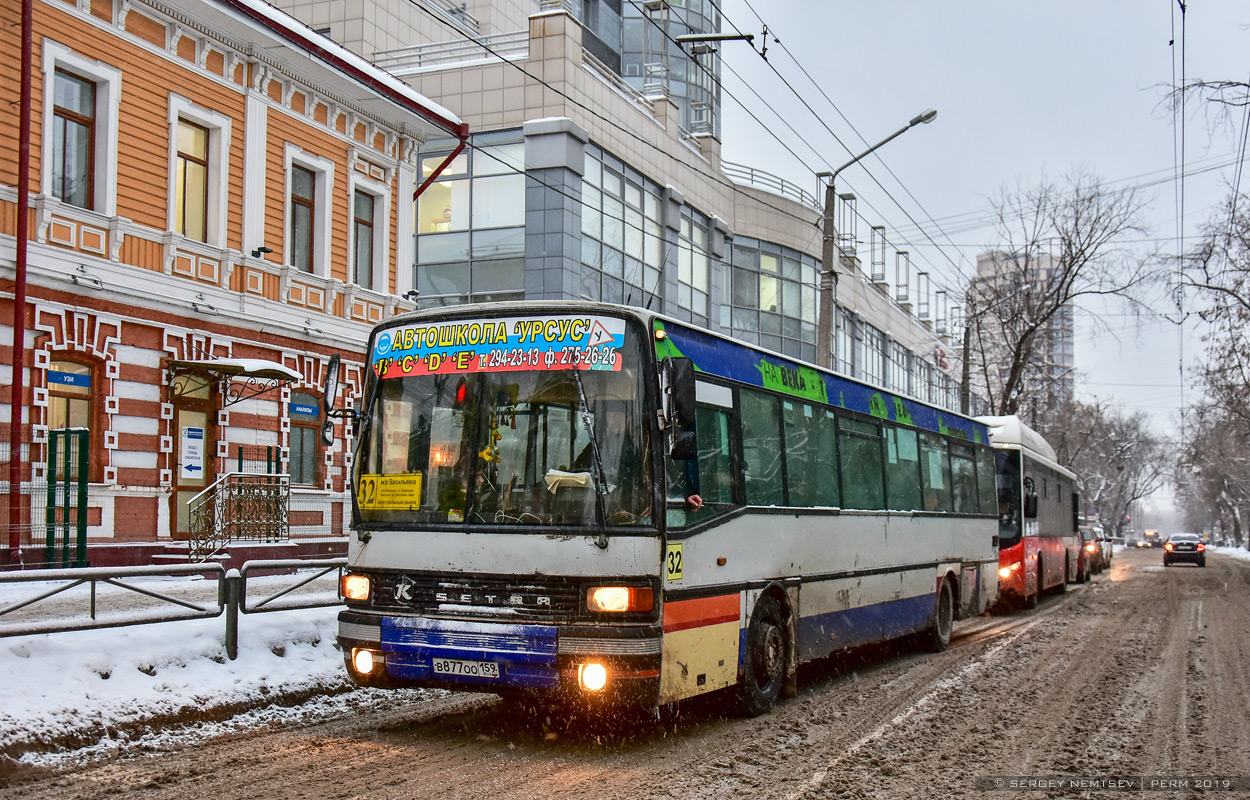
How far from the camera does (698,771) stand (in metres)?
7.13

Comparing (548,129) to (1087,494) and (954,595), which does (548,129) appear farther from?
(1087,494)

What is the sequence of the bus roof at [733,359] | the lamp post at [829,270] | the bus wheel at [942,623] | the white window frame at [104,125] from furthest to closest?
the lamp post at [829,270], the white window frame at [104,125], the bus wheel at [942,623], the bus roof at [733,359]

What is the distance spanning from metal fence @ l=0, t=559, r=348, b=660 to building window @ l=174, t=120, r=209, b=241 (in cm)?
988

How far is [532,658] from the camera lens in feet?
24.7

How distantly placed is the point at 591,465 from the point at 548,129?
2266cm

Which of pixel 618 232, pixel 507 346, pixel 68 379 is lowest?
pixel 507 346

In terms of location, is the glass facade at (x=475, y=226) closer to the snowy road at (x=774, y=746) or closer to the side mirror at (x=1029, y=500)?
the side mirror at (x=1029, y=500)

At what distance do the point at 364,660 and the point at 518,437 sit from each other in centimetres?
184

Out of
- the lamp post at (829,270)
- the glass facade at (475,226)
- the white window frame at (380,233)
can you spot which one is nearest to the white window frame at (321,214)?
the white window frame at (380,233)

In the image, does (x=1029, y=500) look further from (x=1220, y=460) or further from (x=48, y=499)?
(x=1220, y=460)

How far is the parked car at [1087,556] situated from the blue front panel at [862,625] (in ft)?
68.5

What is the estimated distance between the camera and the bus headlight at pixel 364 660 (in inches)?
315

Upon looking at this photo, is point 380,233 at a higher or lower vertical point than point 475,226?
lower

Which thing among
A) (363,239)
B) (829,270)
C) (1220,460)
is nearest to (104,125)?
(363,239)
